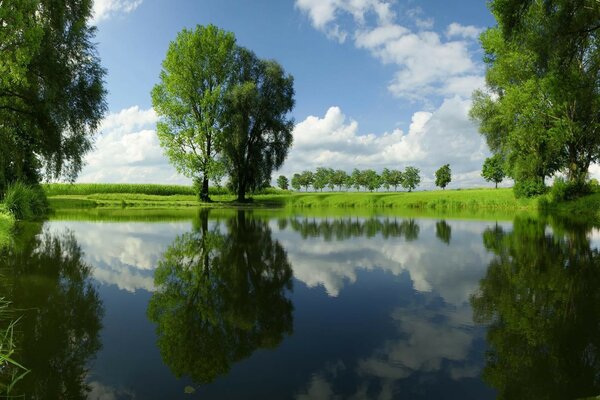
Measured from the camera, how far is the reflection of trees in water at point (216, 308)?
154 inches

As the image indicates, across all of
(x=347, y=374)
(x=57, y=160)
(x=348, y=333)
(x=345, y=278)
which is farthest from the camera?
(x=57, y=160)

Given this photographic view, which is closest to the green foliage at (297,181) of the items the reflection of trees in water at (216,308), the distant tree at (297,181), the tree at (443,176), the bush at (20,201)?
the distant tree at (297,181)

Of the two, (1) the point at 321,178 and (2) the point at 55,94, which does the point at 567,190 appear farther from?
(1) the point at 321,178

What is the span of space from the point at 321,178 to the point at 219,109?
72.4m

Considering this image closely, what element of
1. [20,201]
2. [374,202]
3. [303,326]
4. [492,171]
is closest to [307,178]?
[492,171]

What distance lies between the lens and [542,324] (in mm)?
4793

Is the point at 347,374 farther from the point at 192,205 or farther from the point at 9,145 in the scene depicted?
the point at 192,205

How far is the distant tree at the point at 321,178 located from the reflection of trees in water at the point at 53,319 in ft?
340

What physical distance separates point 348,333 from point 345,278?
304 cm

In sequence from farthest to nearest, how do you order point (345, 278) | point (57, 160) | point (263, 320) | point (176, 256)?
point (57, 160)
point (176, 256)
point (345, 278)
point (263, 320)

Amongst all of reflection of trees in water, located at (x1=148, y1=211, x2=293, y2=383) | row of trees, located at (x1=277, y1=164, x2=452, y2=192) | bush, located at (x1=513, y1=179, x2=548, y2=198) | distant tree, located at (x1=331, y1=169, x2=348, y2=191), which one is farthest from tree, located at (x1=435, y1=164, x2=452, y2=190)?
reflection of trees in water, located at (x1=148, y1=211, x2=293, y2=383)

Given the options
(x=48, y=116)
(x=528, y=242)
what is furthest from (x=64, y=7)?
(x=528, y=242)

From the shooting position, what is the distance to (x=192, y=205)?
4209 centimetres

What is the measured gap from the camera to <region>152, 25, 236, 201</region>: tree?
4181 cm
